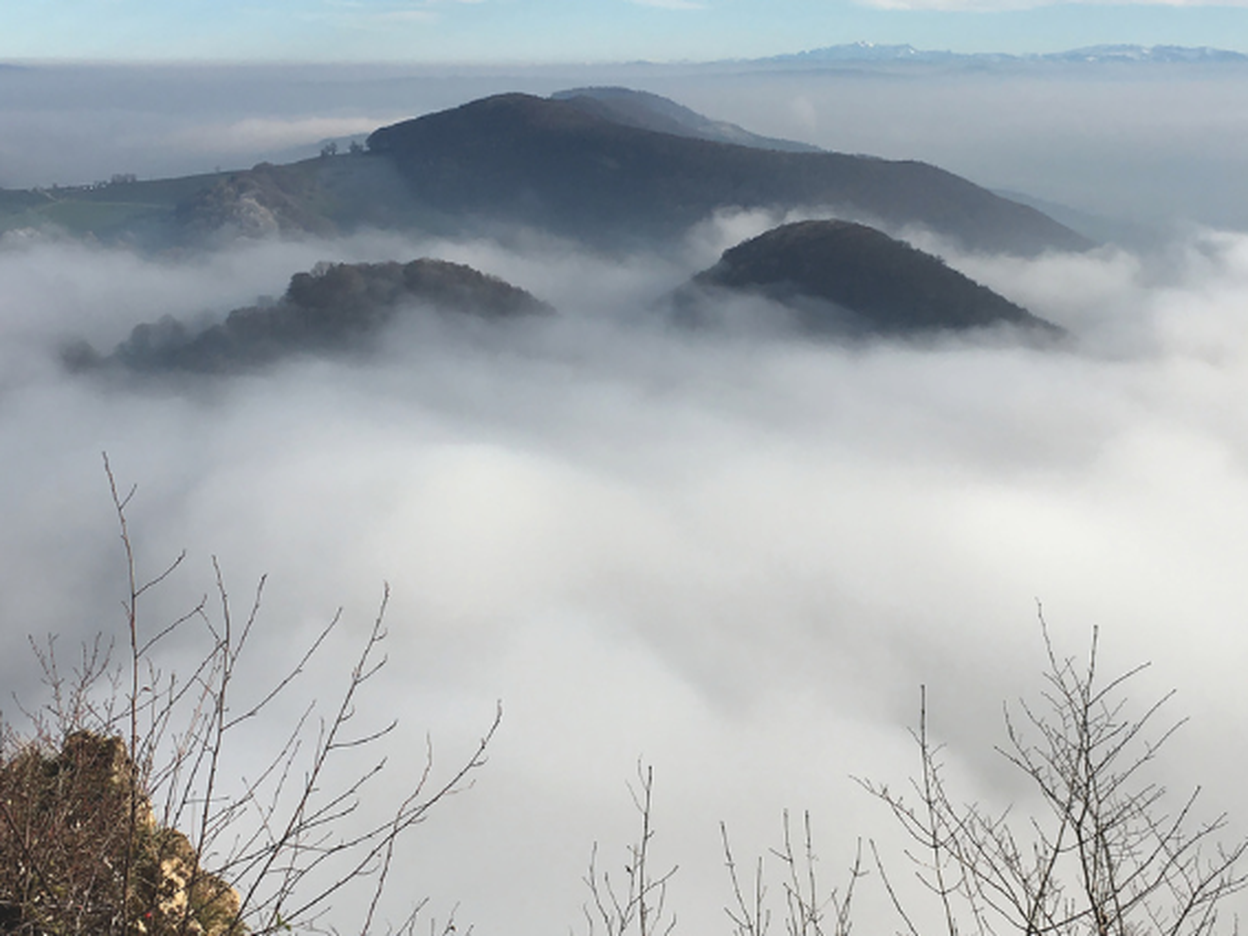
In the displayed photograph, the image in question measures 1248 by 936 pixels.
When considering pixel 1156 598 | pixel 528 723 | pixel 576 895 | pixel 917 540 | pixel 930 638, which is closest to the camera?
pixel 576 895

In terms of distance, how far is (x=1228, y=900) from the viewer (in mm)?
76125

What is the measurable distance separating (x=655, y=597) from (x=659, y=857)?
101325 millimetres

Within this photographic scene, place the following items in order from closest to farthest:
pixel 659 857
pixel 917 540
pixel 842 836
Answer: pixel 659 857, pixel 842 836, pixel 917 540

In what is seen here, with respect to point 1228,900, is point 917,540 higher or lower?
higher

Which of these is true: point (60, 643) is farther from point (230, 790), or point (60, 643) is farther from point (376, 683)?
point (230, 790)

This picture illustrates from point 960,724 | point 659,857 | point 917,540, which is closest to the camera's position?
point 659,857

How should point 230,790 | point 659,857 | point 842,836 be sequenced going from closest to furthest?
1. point 230,790
2. point 659,857
3. point 842,836

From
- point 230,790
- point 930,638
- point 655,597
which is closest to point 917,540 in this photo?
point 930,638

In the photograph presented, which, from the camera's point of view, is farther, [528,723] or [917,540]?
[917,540]

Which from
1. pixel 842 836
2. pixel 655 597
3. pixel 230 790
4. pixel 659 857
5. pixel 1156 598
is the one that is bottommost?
pixel 230 790

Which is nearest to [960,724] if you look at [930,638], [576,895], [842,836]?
[930,638]

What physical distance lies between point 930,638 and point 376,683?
312 ft

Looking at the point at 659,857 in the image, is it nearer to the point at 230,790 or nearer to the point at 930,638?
the point at 230,790

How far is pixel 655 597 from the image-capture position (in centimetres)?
18012
